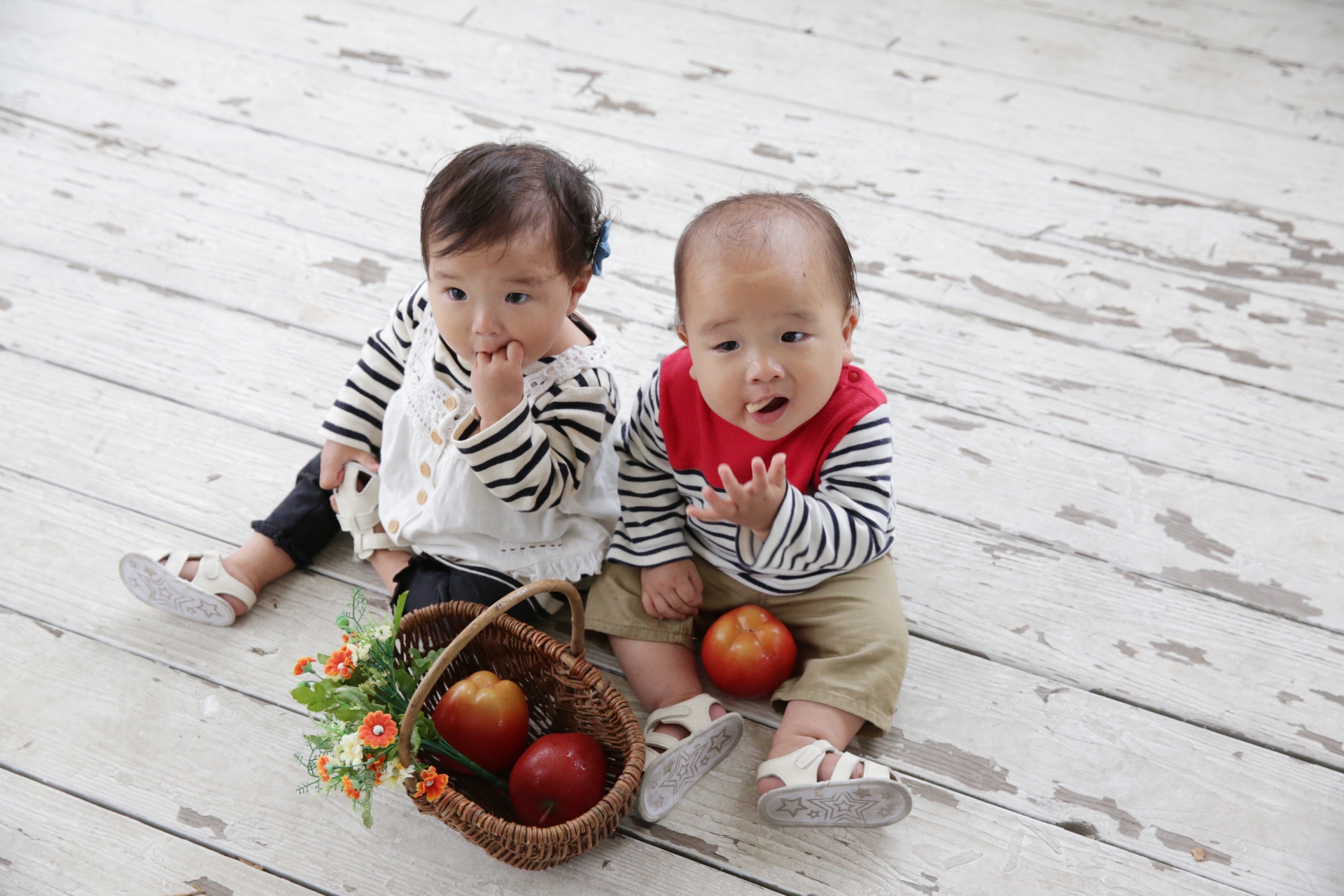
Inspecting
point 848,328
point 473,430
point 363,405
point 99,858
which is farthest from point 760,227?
point 99,858

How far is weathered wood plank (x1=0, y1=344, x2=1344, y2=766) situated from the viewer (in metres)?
1.25

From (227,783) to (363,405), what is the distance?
447 millimetres

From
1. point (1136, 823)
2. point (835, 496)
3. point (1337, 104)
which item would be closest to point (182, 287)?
point (835, 496)

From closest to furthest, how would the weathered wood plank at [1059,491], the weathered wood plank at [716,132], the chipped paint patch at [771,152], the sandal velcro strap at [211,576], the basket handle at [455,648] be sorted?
the basket handle at [455,648] → the sandal velcro strap at [211,576] → the weathered wood plank at [1059,491] → the weathered wood plank at [716,132] → the chipped paint patch at [771,152]

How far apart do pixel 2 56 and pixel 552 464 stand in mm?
1790

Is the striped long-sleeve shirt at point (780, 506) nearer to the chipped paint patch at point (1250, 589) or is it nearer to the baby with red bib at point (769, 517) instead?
the baby with red bib at point (769, 517)

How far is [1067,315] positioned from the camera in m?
1.74

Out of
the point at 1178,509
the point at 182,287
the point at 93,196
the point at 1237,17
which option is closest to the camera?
the point at 1178,509

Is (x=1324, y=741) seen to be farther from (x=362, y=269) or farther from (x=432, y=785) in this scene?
(x=362, y=269)

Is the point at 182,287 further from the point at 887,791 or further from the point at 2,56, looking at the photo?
the point at 887,791

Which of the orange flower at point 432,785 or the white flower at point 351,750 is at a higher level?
the white flower at point 351,750

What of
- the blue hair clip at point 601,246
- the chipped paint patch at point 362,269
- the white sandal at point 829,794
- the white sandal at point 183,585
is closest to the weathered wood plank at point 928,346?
the chipped paint patch at point 362,269

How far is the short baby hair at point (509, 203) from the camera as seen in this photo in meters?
1.03

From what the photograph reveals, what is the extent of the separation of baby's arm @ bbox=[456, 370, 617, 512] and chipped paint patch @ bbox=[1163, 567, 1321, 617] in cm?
75
